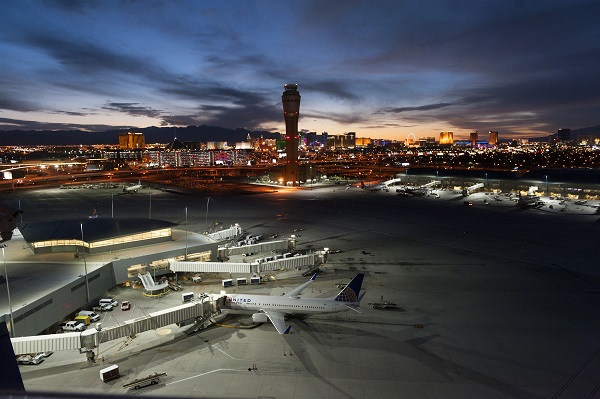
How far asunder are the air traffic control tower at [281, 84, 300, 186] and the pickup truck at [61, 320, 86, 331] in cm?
12225

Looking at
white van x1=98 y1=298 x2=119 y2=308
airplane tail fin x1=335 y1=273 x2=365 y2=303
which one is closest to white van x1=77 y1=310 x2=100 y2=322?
white van x1=98 y1=298 x2=119 y2=308

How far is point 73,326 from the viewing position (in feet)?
111

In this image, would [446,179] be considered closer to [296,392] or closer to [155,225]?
[155,225]

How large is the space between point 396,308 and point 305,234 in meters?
33.2

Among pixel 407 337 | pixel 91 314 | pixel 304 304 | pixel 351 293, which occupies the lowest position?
pixel 407 337

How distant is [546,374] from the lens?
86.6ft

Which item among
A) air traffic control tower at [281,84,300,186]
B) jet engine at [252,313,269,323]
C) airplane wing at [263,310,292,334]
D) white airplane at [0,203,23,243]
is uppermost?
air traffic control tower at [281,84,300,186]

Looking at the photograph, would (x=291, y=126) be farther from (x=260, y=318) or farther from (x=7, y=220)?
(x=7, y=220)

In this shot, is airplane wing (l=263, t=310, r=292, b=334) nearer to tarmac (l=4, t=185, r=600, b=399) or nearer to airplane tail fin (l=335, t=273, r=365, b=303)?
tarmac (l=4, t=185, r=600, b=399)

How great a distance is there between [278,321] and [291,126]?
130309 mm

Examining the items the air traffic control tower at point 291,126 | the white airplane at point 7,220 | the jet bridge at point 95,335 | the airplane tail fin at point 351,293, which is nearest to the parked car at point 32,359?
the jet bridge at point 95,335

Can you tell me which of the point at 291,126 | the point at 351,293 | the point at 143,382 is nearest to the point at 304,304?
the point at 351,293

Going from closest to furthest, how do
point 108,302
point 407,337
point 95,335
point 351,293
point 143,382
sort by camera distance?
1. point 143,382
2. point 95,335
3. point 407,337
4. point 351,293
5. point 108,302

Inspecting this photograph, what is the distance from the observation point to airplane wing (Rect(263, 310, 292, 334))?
3146cm
